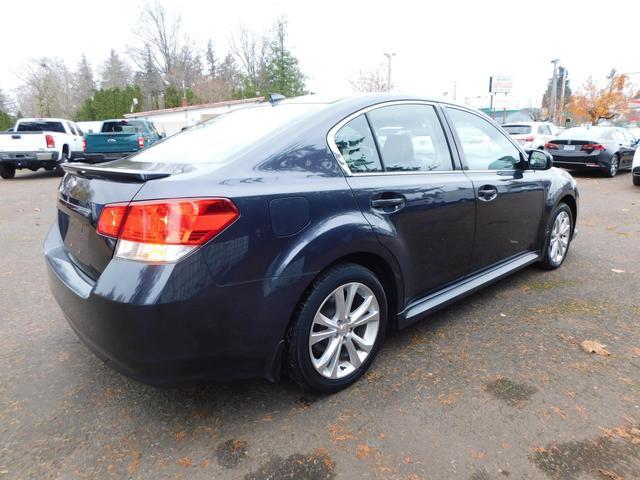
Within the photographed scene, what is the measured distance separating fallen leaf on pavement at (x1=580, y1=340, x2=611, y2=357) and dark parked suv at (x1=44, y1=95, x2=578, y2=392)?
2.50ft

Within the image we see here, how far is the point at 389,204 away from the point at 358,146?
1.21ft

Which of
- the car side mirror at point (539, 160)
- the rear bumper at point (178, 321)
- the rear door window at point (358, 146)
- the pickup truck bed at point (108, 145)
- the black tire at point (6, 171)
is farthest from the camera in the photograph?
the pickup truck bed at point (108, 145)

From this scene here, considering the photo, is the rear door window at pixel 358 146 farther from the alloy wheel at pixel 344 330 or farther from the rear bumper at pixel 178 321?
the rear bumper at pixel 178 321

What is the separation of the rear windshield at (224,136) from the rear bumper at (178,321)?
632mm

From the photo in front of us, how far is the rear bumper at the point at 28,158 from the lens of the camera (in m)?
12.4

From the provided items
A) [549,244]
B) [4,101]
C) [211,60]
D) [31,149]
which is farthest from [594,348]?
[4,101]

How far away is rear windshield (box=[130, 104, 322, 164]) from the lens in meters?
2.29

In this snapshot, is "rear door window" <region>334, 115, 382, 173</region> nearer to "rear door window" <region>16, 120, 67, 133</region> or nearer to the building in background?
"rear door window" <region>16, 120, 67, 133</region>

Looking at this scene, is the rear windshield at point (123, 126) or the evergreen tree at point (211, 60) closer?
the rear windshield at point (123, 126)

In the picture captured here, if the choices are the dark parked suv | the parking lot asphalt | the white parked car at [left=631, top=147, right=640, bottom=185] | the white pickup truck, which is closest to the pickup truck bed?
the white pickup truck

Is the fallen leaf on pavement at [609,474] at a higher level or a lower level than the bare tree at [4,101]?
lower

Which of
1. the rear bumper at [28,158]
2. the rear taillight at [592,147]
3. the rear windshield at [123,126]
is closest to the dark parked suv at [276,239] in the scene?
the rear taillight at [592,147]

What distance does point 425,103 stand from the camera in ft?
10.0

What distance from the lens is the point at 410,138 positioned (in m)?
2.87
